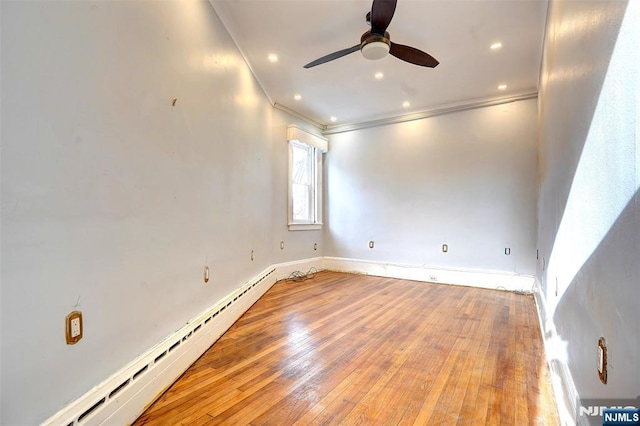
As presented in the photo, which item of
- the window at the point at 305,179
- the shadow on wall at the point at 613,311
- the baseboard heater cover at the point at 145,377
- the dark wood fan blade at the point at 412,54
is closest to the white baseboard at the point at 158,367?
the baseboard heater cover at the point at 145,377

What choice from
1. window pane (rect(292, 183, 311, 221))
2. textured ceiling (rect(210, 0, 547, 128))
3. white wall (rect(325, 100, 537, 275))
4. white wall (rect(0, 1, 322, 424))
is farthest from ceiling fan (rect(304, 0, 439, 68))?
window pane (rect(292, 183, 311, 221))

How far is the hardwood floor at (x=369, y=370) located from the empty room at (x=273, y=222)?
0.02m

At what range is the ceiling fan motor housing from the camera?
2.33 metres

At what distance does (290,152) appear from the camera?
480 cm

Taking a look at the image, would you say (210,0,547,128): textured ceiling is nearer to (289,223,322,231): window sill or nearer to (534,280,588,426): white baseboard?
(289,223,322,231): window sill

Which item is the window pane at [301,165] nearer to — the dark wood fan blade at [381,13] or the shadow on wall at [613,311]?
the dark wood fan blade at [381,13]

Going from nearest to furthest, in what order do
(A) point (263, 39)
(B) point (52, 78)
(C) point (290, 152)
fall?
(B) point (52, 78)
(A) point (263, 39)
(C) point (290, 152)

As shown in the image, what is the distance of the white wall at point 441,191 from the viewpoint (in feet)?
13.1

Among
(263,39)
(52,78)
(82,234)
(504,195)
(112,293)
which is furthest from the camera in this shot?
(504,195)

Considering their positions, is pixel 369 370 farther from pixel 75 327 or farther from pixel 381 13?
pixel 381 13

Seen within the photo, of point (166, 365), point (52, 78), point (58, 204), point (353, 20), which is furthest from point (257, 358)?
point (353, 20)

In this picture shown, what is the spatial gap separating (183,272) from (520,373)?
234 centimetres

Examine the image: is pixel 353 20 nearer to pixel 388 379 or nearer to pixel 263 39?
pixel 263 39

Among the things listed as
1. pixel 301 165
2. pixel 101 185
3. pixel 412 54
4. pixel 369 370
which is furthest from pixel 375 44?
pixel 301 165
